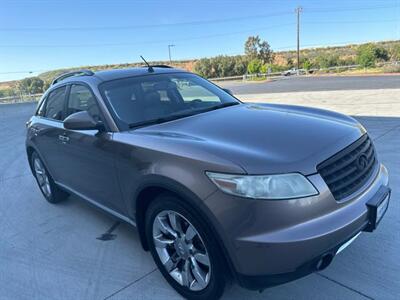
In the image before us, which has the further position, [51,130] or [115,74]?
[51,130]

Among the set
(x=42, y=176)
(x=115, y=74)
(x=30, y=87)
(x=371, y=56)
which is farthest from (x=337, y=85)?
(x=371, y=56)

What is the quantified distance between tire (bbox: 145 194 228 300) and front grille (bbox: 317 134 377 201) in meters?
0.83

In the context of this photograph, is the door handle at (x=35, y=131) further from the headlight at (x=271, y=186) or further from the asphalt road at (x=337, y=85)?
the asphalt road at (x=337, y=85)

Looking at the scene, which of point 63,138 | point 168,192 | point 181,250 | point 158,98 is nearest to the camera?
point 168,192

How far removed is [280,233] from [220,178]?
47 centimetres

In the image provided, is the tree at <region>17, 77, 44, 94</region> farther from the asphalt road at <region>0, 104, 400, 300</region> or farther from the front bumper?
the front bumper

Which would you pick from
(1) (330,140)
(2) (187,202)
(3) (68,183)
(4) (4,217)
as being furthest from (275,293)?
(4) (4,217)

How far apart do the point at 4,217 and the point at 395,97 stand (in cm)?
1225

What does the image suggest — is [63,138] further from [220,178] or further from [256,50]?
[256,50]

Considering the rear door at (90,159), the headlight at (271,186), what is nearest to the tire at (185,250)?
the headlight at (271,186)

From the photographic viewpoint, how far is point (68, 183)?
4168 mm

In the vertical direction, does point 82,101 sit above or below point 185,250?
above

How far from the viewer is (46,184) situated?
5.02 meters

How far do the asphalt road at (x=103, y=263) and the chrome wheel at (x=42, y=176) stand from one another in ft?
0.74
